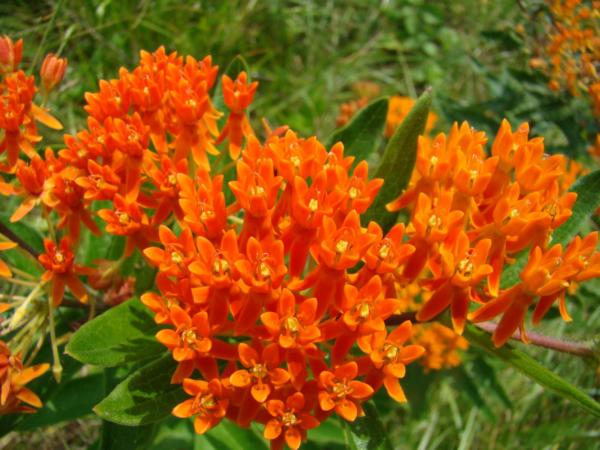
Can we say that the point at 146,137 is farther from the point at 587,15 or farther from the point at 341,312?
the point at 587,15

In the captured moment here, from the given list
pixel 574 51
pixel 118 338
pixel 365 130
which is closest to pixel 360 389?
pixel 118 338

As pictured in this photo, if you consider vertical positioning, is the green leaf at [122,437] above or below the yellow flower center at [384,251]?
below

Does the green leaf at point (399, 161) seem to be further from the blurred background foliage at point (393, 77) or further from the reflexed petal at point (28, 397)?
the reflexed petal at point (28, 397)

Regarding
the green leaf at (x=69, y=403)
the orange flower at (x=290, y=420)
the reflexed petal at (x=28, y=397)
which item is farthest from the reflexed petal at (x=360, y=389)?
the green leaf at (x=69, y=403)

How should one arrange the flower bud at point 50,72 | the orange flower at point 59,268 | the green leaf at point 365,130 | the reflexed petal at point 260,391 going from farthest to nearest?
the green leaf at point 365,130 < the flower bud at point 50,72 < the orange flower at point 59,268 < the reflexed petal at point 260,391

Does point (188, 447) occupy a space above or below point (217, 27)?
below

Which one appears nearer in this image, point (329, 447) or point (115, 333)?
point (115, 333)

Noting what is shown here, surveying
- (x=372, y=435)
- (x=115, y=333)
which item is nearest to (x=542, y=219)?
(x=372, y=435)
